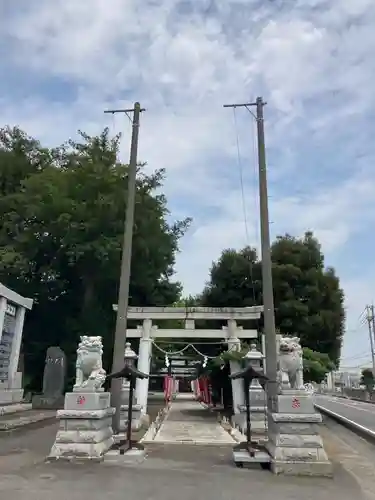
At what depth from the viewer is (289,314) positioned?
21969mm

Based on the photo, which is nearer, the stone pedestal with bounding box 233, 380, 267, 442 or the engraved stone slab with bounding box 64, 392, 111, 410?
the engraved stone slab with bounding box 64, 392, 111, 410

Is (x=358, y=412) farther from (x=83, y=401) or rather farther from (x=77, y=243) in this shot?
(x=83, y=401)

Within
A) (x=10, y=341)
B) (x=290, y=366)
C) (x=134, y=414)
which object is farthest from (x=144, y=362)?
(x=290, y=366)

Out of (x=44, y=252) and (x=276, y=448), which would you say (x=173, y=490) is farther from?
(x=44, y=252)

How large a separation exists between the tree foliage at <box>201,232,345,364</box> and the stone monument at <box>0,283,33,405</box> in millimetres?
9781

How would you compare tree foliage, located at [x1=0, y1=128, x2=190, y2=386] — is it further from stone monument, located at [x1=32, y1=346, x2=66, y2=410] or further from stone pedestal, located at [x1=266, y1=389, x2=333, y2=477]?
stone pedestal, located at [x1=266, y1=389, x2=333, y2=477]

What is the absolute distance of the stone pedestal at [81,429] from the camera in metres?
8.85

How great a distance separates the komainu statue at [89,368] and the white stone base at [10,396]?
31.8ft

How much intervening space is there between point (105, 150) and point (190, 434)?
1696 cm

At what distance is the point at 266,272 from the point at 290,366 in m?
2.60

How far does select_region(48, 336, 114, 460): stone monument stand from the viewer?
8.88m

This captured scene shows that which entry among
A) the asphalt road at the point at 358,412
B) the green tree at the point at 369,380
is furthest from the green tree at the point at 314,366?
the green tree at the point at 369,380

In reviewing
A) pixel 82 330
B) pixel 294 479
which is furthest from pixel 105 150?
pixel 294 479

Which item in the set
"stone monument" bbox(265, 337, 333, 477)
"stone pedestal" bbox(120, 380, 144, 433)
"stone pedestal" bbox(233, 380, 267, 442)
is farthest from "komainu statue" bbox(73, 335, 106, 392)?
"stone pedestal" bbox(233, 380, 267, 442)
